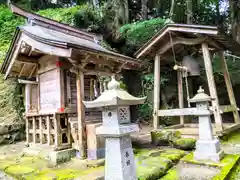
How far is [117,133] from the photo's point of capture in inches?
112

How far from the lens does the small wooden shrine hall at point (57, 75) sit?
570cm

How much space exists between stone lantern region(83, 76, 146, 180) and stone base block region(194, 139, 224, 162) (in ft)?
7.57

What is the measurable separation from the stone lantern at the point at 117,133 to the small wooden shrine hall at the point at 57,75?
2.53 m

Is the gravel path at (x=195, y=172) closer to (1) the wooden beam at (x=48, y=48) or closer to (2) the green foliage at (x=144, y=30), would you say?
(1) the wooden beam at (x=48, y=48)

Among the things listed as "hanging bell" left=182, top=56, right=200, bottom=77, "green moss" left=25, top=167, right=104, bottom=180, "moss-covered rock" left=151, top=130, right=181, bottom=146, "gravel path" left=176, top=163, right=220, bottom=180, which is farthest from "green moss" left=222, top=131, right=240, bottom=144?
"green moss" left=25, top=167, right=104, bottom=180

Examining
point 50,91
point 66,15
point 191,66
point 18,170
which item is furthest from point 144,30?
point 18,170

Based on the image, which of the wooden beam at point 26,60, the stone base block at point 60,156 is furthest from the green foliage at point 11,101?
the stone base block at point 60,156

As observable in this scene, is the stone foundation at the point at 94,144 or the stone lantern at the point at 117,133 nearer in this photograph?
the stone lantern at the point at 117,133

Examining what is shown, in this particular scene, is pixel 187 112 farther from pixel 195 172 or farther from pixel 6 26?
pixel 6 26

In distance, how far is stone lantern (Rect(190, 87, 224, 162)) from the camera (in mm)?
4555

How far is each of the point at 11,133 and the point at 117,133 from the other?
317 inches

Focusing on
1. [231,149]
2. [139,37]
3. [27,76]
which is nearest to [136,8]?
[139,37]

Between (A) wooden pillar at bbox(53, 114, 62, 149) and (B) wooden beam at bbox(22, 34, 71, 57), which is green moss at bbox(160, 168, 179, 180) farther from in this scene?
(B) wooden beam at bbox(22, 34, 71, 57)

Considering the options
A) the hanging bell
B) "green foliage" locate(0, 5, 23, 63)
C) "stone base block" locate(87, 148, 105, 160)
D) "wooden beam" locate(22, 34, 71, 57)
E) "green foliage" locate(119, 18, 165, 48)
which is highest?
"green foliage" locate(0, 5, 23, 63)
